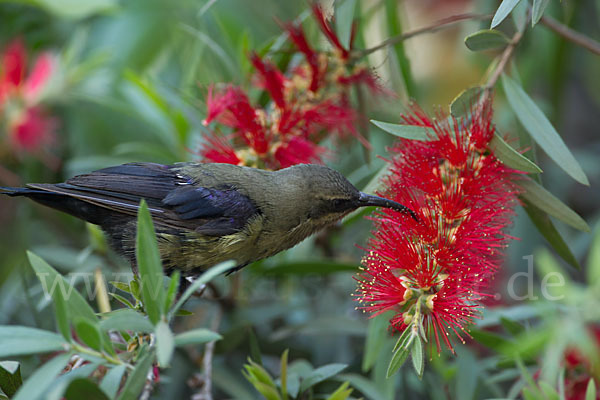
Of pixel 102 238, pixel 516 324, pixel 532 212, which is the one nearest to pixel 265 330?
pixel 102 238

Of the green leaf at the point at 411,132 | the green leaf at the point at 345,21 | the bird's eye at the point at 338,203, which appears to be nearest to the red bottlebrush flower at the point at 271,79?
the green leaf at the point at 345,21

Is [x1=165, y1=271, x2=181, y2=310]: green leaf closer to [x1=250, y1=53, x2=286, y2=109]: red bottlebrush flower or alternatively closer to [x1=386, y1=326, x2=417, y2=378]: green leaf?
[x1=386, y1=326, x2=417, y2=378]: green leaf

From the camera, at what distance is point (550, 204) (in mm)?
1321

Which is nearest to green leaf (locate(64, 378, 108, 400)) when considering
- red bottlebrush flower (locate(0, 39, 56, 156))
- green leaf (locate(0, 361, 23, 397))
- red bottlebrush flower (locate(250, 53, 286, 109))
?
green leaf (locate(0, 361, 23, 397))

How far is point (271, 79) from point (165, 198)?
0.38 metres

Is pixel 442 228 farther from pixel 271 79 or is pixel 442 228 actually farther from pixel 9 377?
pixel 9 377

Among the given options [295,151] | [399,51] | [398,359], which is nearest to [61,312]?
[398,359]

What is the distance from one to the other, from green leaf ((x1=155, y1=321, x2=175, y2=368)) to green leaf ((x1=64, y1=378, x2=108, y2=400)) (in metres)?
0.14

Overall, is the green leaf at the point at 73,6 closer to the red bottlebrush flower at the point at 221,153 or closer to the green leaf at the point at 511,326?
the red bottlebrush flower at the point at 221,153

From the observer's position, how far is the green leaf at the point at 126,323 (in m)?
0.98

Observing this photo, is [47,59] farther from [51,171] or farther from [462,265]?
[462,265]

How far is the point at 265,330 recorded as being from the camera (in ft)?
6.88

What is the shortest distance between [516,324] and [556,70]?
3.67 ft

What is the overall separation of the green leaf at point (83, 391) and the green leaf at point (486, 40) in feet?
3.08
